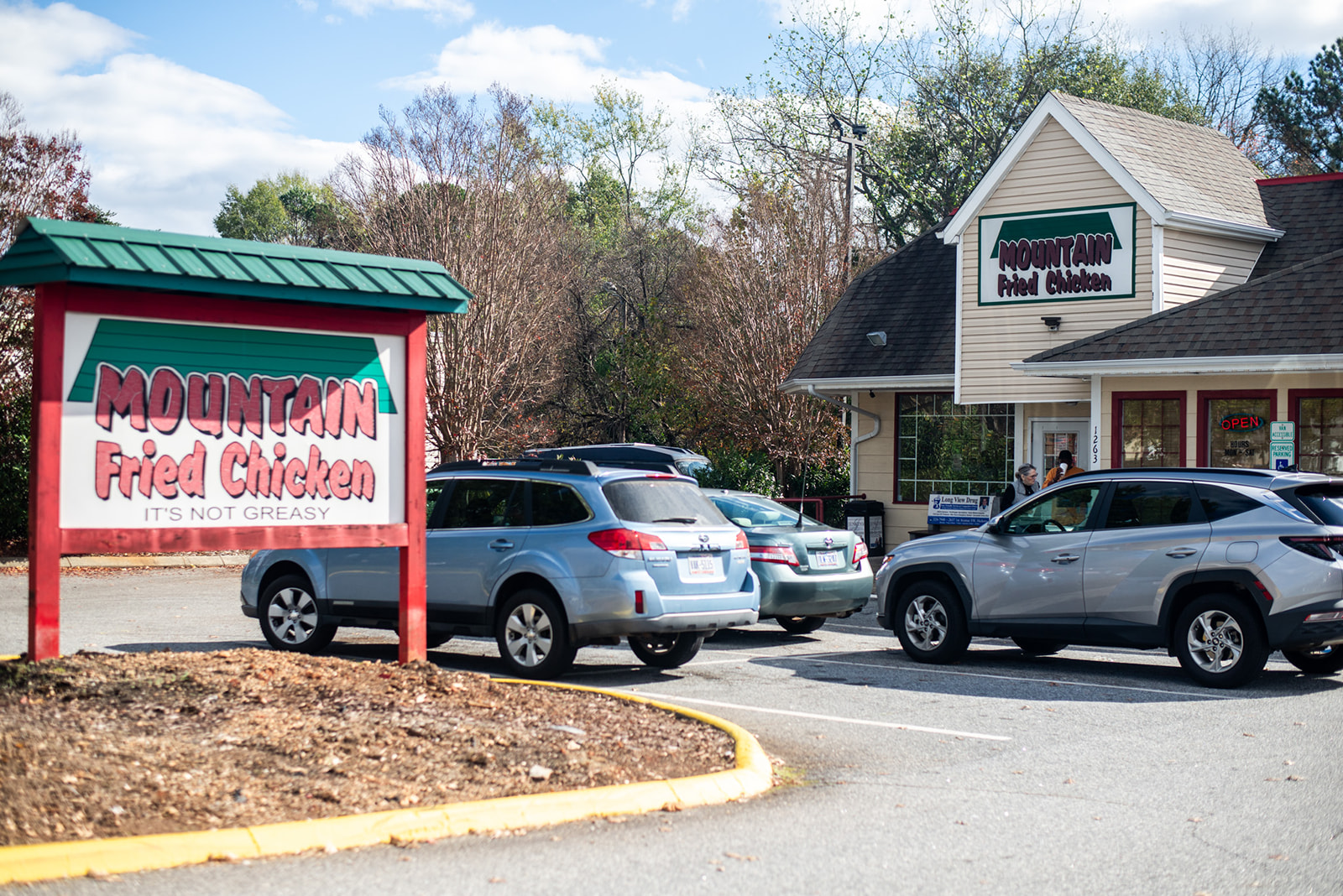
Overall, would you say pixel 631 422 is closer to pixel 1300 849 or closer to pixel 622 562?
pixel 622 562

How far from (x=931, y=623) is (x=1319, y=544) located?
354 cm

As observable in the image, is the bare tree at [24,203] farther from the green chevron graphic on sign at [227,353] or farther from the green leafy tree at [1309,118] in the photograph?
the green leafy tree at [1309,118]

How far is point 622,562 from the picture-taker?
1051 centimetres

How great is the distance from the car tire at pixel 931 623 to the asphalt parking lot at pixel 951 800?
252 millimetres

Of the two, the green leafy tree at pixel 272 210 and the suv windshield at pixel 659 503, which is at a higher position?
the green leafy tree at pixel 272 210

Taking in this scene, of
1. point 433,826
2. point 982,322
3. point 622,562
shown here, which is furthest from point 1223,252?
point 433,826

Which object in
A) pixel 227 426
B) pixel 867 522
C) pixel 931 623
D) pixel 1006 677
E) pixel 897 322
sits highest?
pixel 897 322

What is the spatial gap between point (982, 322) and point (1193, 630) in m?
11.3

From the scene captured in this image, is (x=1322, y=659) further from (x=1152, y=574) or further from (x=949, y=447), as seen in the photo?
(x=949, y=447)

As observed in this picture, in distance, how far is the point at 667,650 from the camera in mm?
11891

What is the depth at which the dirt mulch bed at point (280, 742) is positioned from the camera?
5.78 metres

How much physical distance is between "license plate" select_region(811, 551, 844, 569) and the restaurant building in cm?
625

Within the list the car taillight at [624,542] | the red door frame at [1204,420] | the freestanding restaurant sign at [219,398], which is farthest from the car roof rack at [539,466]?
the red door frame at [1204,420]

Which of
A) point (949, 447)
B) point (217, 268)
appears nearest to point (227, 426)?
point (217, 268)
